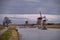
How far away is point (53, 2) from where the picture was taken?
344cm

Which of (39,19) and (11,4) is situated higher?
(11,4)

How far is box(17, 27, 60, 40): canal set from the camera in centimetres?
331

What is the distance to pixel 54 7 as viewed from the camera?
3414 millimetres

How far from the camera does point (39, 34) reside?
3.36 metres

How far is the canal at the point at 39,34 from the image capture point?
10.9 feet

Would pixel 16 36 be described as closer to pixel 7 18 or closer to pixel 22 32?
pixel 22 32

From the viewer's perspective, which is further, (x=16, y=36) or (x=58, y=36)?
(x=58, y=36)

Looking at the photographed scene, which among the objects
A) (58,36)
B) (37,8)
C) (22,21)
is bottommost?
(58,36)

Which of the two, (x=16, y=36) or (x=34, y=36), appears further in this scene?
(x=34, y=36)

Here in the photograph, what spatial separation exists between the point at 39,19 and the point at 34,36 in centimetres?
35

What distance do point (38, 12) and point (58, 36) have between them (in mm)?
614

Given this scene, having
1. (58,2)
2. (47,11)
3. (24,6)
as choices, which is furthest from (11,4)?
(58,2)

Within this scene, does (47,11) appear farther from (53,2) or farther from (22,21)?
(22,21)

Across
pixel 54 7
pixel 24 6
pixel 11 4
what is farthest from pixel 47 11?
pixel 11 4
